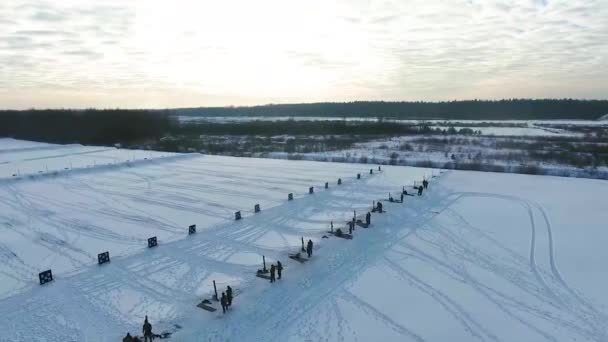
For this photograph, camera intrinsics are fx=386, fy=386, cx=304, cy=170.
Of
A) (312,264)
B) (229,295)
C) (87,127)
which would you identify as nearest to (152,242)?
(229,295)

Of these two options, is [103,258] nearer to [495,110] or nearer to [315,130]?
[315,130]

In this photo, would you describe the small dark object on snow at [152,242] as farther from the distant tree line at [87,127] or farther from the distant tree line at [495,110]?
the distant tree line at [495,110]

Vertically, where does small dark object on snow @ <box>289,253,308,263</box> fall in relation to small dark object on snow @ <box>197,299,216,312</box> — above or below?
above

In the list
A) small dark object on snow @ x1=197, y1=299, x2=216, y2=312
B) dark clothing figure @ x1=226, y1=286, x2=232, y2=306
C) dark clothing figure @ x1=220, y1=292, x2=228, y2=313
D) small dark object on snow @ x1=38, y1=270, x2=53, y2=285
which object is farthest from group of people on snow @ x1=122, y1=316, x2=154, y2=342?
small dark object on snow @ x1=38, y1=270, x2=53, y2=285

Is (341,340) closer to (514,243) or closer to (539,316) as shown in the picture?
(539,316)

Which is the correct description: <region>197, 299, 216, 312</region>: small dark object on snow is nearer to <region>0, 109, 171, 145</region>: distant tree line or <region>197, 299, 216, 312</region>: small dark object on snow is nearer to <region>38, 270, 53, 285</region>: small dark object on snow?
<region>38, 270, 53, 285</region>: small dark object on snow

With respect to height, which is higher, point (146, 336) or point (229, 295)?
point (229, 295)

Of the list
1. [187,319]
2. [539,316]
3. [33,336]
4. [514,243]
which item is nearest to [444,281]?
[539,316]
